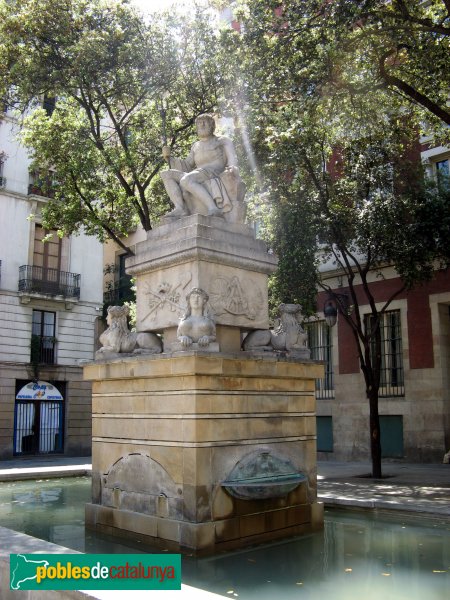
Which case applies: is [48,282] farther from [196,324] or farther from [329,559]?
[329,559]

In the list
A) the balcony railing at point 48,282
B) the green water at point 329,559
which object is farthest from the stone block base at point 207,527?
the balcony railing at point 48,282

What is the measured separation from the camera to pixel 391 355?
67.1 ft

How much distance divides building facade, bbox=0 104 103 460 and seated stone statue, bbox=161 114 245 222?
1891 cm

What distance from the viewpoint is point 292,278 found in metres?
15.1

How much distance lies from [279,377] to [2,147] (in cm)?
2339

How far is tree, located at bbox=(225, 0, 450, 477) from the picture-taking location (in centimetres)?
1185

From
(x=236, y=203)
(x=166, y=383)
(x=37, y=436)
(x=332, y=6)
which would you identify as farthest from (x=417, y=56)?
(x=37, y=436)

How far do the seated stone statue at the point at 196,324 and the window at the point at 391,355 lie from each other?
1432 centimetres

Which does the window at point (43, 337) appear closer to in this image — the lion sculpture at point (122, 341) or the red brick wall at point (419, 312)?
the red brick wall at point (419, 312)

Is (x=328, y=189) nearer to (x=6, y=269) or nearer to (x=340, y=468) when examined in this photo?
(x=340, y=468)

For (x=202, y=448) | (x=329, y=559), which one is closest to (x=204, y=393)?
(x=202, y=448)

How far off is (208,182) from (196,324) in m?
2.32

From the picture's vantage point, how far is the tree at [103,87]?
1493 cm

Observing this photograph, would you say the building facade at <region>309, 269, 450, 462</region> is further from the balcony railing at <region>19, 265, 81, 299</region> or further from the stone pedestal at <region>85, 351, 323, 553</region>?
the balcony railing at <region>19, 265, 81, 299</region>
